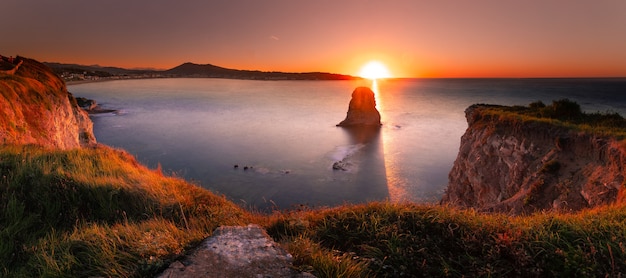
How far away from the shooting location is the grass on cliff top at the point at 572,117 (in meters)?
15.7

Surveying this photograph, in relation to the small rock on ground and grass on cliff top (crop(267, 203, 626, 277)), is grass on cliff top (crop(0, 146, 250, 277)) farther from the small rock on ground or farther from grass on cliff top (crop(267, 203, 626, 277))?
grass on cliff top (crop(267, 203, 626, 277))

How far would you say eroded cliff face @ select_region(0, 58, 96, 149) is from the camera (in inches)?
624

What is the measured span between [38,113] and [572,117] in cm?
3546

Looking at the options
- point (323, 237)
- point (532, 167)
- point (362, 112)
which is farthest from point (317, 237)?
point (362, 112)

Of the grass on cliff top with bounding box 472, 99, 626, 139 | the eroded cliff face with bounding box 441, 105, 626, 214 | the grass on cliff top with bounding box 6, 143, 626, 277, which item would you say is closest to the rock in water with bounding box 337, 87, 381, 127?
the eroded cliff face with bounding box 441, 105, 626, 214

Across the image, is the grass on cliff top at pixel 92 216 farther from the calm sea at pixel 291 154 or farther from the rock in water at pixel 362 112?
the rock in water at pixel 362 112

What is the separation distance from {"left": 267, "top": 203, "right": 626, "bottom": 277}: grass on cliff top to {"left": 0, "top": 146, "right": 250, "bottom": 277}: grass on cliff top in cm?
191

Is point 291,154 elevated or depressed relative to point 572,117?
depressed

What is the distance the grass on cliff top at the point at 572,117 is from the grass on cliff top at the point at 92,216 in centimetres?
1877

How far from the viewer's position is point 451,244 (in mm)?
4836

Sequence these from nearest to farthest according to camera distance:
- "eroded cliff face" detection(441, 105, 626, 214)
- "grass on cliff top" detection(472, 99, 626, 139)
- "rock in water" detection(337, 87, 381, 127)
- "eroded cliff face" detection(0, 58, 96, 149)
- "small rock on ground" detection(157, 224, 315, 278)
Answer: "small rock on ground" detection(157, 224, 315, 278) → "eroded cliff face" detection(441, 105, 626, 214) → "grass on cliff top" detection(472, 99, 626, 139) → "eroded cliff face" detection(0, 58, 96, 149) → "rock in water" detection(337, 87, 381, 127)

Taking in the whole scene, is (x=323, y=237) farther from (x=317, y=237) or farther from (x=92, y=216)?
(x=92, y=216)

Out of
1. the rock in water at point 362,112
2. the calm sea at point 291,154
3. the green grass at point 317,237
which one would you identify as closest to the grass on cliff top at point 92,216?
the green grass at point 317,237

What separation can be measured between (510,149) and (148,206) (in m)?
22.1
